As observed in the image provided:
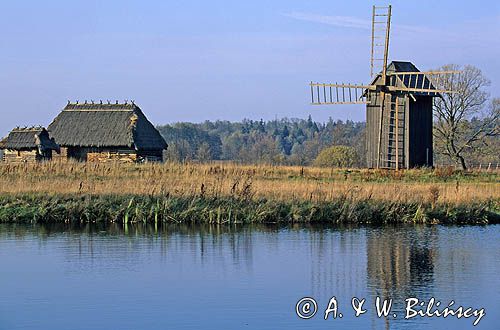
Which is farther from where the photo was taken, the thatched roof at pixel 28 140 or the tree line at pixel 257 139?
the tree line at pixel 257 139

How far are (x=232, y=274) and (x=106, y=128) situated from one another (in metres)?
29.5

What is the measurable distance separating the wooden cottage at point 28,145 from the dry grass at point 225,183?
11170 millimetres

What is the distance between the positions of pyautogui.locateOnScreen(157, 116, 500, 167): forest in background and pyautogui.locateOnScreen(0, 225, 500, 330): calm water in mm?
33960

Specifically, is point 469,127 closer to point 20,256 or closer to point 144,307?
point 20,256

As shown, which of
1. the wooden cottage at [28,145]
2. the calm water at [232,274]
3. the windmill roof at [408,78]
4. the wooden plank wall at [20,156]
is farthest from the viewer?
the wooden plank wall at [20,156]

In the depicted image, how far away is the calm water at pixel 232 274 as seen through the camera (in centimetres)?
1155

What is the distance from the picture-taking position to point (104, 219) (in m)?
21.5

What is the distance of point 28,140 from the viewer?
43.8m

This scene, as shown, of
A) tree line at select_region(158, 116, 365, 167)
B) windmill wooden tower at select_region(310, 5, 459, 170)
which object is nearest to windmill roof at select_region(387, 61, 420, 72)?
windmill wooden tower at select_region(310, 5, 459, 170)

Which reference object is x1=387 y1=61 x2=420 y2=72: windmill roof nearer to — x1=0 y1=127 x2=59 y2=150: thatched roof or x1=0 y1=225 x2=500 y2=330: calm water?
x1=0 y1=127 x2=59 y2=150: thatched roof

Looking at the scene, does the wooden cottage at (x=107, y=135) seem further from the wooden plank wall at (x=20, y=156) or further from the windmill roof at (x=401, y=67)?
the windmill roof at (x=401, y=67)

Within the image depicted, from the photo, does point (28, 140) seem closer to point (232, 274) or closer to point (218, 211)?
point (218, 211)

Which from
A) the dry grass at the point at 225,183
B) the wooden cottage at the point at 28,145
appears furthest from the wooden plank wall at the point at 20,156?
the dry grass at the point at 225,183

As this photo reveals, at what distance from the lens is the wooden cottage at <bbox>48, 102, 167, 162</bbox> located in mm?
42312
